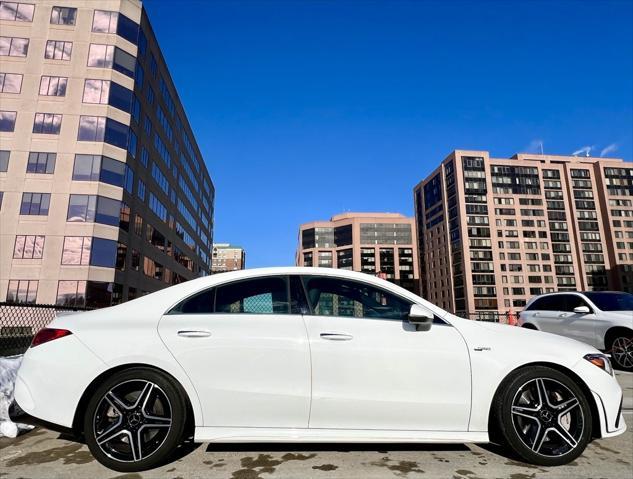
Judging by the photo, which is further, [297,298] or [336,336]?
[297,298]

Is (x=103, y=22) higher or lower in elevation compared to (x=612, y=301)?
higher

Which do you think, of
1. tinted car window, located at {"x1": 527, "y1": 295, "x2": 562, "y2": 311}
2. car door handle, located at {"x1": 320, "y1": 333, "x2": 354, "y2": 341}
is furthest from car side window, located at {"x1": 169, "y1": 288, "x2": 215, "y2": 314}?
tinted car window, located at {"x1": 527, "y1": 295, "x2": 562, "y2": 311}

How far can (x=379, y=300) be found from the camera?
3018 millimetres

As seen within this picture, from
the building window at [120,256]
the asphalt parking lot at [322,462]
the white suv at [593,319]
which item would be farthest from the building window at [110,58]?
the asphalt parking lot at [322,462]

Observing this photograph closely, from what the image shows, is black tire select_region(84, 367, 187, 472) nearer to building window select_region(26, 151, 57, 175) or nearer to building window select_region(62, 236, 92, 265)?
building window select_region(62, 236, 92, 265)

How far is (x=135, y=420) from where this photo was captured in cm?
261

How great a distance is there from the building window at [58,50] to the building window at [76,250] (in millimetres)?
17293

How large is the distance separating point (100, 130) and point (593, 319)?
37569mm

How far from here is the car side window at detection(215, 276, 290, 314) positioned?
2910mm

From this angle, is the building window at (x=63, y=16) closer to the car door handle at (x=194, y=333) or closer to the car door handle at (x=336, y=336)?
the car door handle at (x=194, y=333)

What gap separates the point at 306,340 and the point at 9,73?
44.0 m

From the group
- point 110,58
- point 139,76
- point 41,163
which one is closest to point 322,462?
point 41,163

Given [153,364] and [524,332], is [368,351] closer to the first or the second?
[524,332]

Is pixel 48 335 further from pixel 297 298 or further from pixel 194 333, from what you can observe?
pixel 297 298
